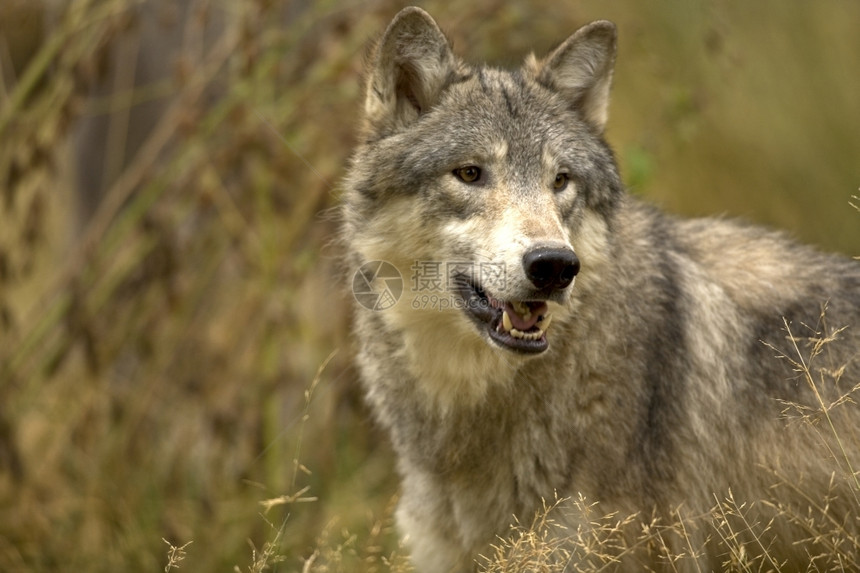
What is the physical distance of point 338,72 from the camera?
5.29 metres

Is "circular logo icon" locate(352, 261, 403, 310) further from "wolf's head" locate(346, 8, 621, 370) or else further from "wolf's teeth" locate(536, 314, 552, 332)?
"wolf's teeth" locate(536, 314, 552, 332)

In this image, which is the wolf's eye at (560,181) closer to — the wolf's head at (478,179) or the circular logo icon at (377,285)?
the wolf's head at (478,179)

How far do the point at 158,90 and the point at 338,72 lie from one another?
48.8 inches

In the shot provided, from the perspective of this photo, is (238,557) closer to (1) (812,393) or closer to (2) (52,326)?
(2) (52,326)

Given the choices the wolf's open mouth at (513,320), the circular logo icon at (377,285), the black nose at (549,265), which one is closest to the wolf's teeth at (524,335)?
the wolf's open mouth at (513,320)

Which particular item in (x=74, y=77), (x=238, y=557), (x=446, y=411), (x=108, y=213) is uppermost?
(x=74, y=77)

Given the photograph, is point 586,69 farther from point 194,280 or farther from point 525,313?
point 194,280

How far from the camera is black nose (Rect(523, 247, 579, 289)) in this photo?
126 inches

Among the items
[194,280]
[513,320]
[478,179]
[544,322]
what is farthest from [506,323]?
[194,280]

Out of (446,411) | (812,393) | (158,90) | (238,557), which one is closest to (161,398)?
(238,557)

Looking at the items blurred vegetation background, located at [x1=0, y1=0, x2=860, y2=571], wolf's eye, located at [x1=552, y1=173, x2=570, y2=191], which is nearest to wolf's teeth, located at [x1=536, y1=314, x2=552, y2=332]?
wolf's eye, located at [x1=552, y1=173, x2=570, y2=191]

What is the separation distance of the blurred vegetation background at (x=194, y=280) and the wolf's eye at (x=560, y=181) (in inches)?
44.4

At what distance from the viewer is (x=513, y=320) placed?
3.43 meters

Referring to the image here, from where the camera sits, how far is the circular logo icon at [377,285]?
147 inches
